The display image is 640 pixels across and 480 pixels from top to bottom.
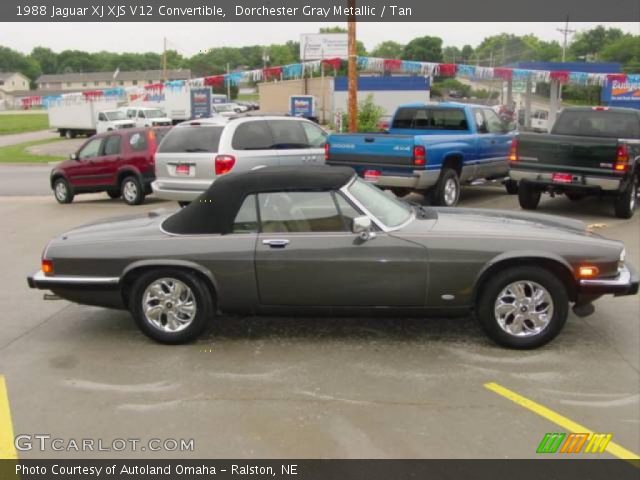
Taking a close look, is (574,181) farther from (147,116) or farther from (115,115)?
(115,115)

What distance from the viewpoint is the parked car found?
3953 centimetres

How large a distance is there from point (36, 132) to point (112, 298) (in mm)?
52301

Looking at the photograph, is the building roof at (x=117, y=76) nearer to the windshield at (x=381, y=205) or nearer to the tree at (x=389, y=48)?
the tree at (x=389, y=48)

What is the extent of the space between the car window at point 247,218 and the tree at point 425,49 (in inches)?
4107

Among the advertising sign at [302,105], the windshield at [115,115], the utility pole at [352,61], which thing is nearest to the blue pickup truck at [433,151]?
the utility pole at [352,61]

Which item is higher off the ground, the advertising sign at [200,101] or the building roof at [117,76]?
the building roof at [117,76]

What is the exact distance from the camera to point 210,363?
5078mm

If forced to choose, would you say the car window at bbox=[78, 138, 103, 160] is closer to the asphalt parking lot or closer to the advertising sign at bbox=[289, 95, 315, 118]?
the asphalt parking lot

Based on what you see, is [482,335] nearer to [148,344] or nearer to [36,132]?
[148,344]

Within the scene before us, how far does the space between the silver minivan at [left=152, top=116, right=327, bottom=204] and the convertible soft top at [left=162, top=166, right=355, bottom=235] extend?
5482 millimetres

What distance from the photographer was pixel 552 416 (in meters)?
4.10

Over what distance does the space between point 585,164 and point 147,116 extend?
34.2 m

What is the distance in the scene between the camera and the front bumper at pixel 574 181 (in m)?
10.3

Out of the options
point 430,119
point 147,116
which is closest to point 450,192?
point 430,119
